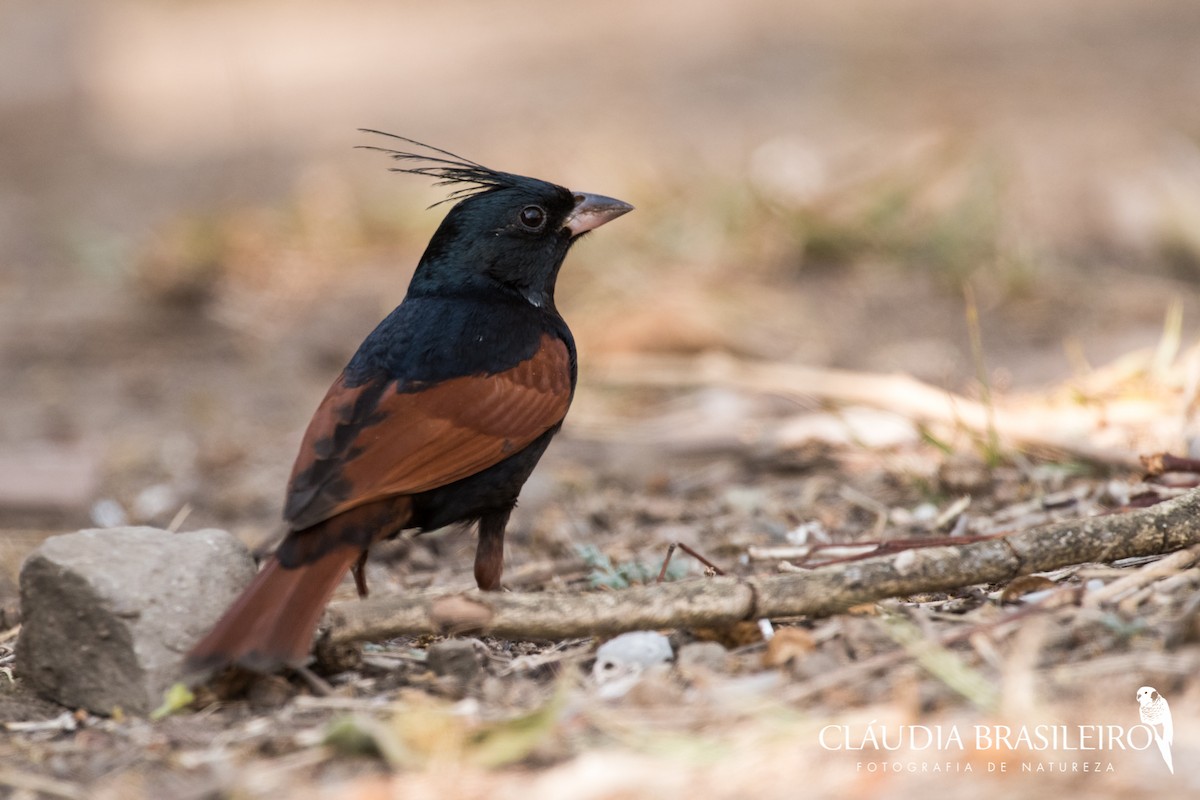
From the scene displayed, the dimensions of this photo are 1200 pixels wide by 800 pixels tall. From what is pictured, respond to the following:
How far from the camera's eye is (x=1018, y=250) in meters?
6.72

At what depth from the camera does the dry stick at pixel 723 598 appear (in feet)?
8.61

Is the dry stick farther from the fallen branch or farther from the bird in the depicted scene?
the fallen branch

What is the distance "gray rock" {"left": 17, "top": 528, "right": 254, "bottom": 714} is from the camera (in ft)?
8.79

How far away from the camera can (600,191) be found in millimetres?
7625

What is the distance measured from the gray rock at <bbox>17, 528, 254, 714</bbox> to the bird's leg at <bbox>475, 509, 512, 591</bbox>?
2.25 ft

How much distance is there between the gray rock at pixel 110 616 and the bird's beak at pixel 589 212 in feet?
5.23

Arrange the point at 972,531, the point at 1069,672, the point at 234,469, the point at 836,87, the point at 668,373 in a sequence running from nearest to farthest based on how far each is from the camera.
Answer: the point at 1069,672 → the point at 972,531 → the point at 234,469 → the point at 668,373 → the point at 836,87

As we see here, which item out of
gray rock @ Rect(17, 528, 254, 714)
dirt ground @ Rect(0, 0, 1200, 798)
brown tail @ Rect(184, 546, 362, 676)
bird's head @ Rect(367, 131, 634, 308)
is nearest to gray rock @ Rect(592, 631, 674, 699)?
dirt ground @ Rect(0, 0, 1200, 798)

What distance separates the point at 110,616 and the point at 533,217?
1.70m

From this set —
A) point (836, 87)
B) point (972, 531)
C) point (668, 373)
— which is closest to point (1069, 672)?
point (972, 531)

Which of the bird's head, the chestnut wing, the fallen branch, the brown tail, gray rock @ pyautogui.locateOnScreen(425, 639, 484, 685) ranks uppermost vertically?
the bird's head

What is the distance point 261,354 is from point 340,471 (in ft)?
12.9

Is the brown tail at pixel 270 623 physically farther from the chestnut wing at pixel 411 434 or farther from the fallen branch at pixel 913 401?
the fallen branch at pixel 913 401

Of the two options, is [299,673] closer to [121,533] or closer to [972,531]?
[121,533]
